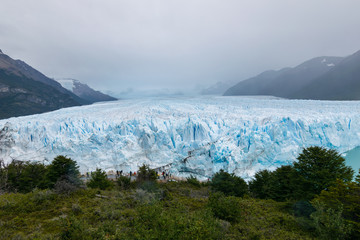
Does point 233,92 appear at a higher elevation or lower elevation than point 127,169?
higher

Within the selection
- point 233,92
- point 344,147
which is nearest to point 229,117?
point 344,147

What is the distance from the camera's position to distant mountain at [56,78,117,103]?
14488 centimetres

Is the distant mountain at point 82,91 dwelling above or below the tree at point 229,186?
above

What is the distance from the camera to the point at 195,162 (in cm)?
2030

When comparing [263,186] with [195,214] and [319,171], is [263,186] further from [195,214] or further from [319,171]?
[195,214]

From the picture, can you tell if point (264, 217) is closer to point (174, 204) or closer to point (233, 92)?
point (174, 204)

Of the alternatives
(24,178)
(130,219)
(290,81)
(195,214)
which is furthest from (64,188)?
(290,81)

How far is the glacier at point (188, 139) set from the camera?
19328mm

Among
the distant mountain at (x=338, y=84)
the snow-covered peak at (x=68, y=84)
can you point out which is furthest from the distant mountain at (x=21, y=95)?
the distant mountain at (x=338, y=84)

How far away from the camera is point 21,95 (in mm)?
80938

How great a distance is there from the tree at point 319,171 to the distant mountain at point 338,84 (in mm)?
75891

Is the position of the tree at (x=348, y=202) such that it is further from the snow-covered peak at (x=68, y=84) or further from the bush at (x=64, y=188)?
the snow-covered peak at (x=68, y=84)

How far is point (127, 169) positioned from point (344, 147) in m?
25.2

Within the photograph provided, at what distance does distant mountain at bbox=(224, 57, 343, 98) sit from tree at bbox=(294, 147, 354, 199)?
3827 inches
